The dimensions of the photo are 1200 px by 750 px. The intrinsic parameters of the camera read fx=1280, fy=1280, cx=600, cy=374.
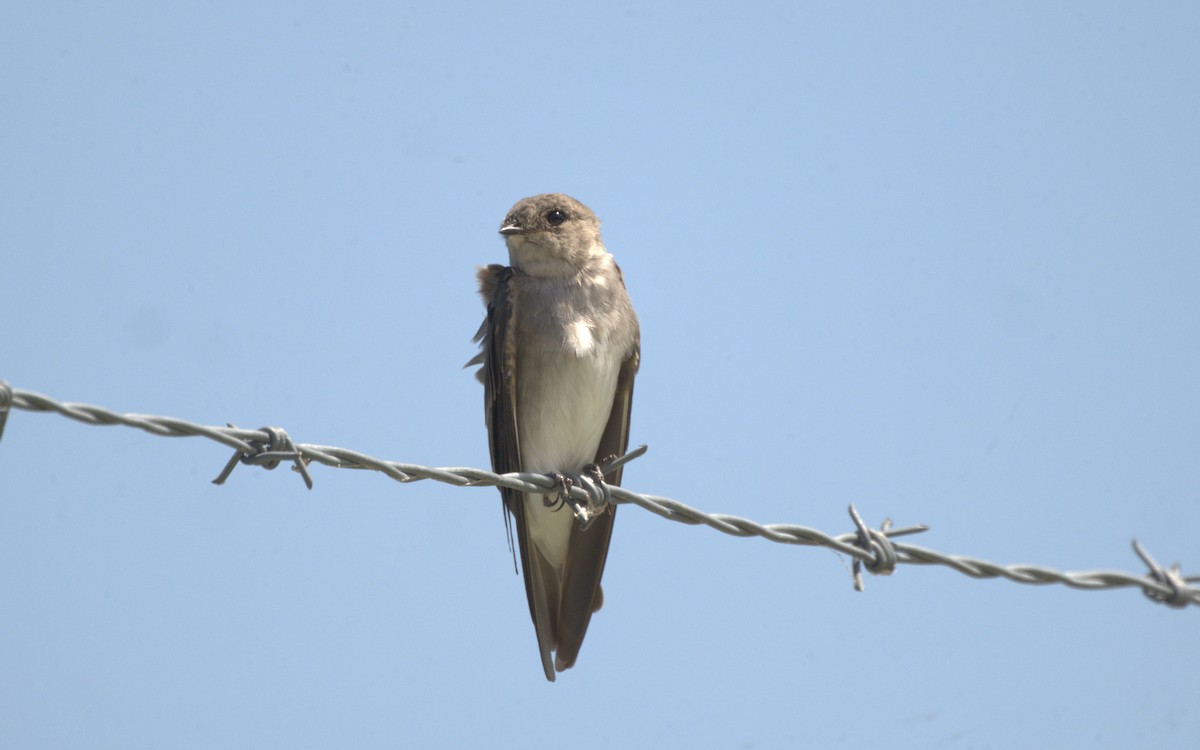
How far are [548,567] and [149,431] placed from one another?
15.9 feet

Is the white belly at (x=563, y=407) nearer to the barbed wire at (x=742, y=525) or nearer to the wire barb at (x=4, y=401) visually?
the barbed wire at (x=742, y=525)

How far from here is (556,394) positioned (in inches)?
316

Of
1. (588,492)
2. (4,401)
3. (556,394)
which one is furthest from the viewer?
(556,394)

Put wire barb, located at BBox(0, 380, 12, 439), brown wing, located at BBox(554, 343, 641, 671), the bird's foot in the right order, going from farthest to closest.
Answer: brown wing, located at BBox(554, 343, 641, 671) < the bird's foot < wire barb, located at BBox(0, 380, 12, 439)

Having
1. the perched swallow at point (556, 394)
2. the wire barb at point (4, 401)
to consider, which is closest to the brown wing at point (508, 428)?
the perched swallow at point (556, 394)

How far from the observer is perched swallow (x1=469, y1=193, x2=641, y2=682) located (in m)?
8.05

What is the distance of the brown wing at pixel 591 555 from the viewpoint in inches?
316

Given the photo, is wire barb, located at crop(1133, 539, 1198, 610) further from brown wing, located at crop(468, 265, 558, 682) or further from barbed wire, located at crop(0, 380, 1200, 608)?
brown wing, located at crop(468, 265, 558, 682)

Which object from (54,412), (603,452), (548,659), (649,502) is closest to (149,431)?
(54,412)

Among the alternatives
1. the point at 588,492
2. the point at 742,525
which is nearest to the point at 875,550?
the point at 742,525

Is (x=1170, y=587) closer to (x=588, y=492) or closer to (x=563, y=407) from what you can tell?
(x=588, y=492)

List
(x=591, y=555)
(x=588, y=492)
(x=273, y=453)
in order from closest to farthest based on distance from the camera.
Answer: (x=273, y=453) → (x=588, y=492) → (x=591, y=555)

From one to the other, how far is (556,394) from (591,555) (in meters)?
1.13

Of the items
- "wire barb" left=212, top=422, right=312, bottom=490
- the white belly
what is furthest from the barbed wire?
the white belly
